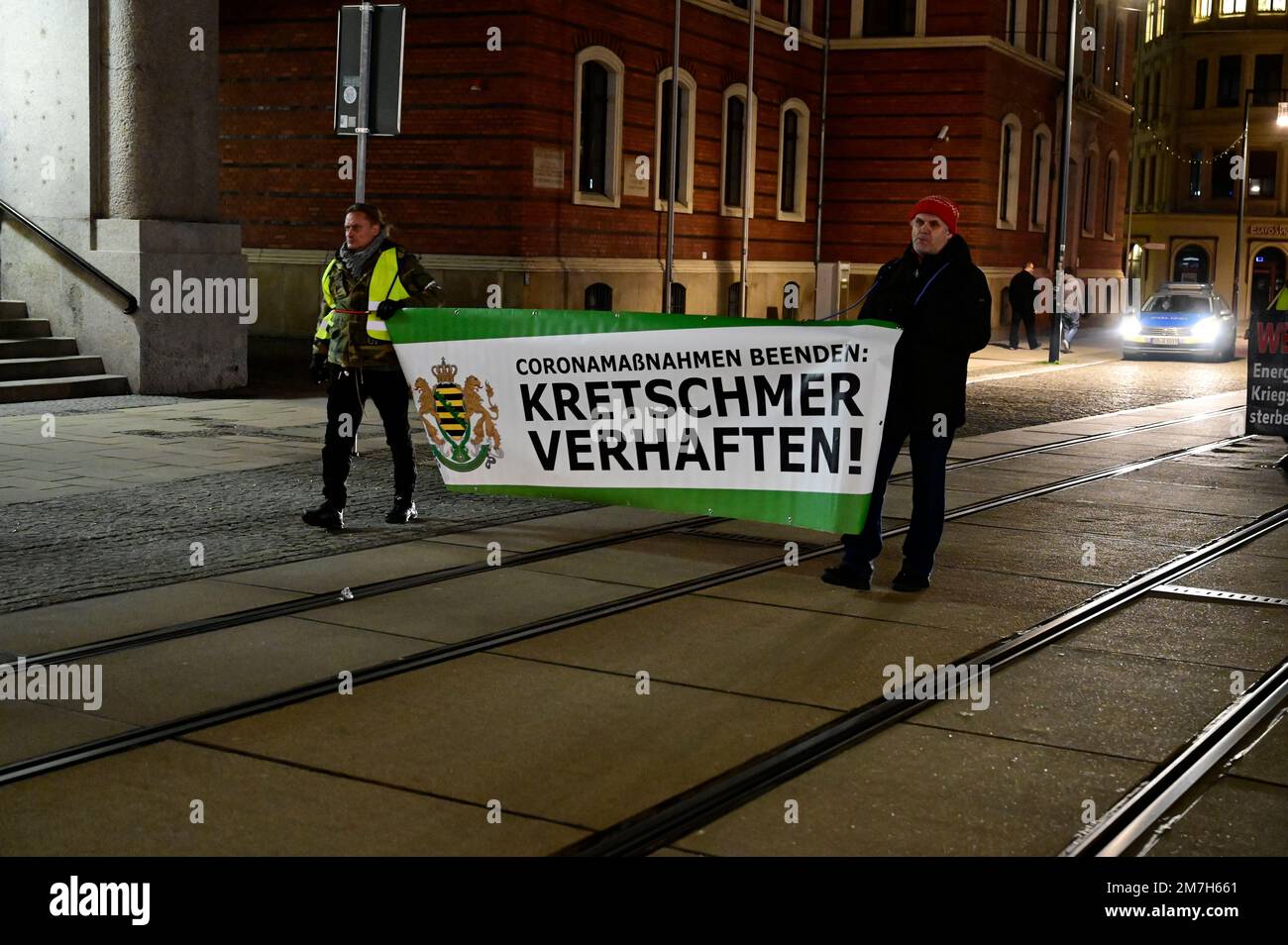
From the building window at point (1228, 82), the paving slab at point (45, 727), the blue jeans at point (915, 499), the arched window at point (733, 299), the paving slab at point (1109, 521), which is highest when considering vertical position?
the building window at point (1228, 82)

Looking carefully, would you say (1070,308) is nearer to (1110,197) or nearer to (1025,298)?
(1025,298)

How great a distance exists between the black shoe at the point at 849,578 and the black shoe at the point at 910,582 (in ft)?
0.49

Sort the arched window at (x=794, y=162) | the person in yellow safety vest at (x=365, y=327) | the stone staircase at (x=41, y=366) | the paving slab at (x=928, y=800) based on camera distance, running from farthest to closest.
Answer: the arched window at (x=794, y=162), the stone staircase at (x=41, y=366), the person in yellow safety vest at (x=365, y=327), the paving slab at (x=928, y=800)

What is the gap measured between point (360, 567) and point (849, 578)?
2616 millimetres

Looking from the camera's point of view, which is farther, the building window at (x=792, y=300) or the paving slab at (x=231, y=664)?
the building window at (x=792, y=300)

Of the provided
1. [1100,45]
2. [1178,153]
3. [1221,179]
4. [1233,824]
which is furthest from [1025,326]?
[1178,153]

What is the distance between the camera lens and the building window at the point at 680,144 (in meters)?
31.0

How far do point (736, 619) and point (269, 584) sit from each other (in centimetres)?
238

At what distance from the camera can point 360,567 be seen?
904 cm

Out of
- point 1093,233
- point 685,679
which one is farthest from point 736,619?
point 1093,233

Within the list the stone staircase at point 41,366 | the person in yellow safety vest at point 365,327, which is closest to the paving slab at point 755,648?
the person in yellow safety vest at point 365,327

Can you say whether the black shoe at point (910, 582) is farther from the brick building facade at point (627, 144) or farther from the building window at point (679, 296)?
the building window at point (679, 296)
